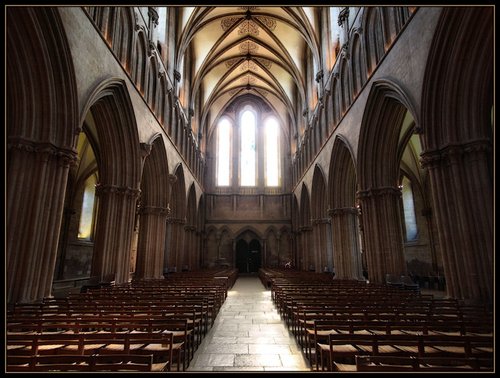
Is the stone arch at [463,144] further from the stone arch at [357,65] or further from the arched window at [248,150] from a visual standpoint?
the arched window at [248,150]

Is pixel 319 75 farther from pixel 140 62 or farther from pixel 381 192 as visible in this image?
pixel 140 62

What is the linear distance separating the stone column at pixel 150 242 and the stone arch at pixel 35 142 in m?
7.72

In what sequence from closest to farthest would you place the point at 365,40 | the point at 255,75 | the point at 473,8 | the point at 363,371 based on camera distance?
the point at 363,371, the point at 473,8, the point at 365,40, the point at 255,75

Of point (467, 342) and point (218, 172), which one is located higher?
point (218, 172)

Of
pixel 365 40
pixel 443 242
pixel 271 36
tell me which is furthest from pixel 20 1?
pixel 271 36

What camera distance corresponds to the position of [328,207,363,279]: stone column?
51.0 feet

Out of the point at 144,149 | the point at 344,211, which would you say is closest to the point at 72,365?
the point at 144,149

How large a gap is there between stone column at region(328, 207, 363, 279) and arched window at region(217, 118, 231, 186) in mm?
15274

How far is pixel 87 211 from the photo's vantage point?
21188mm

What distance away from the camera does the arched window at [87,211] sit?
20703mm

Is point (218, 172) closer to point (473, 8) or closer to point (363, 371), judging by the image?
point (473, 8)

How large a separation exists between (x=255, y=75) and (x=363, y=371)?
28.3m

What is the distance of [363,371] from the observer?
8.41 feet

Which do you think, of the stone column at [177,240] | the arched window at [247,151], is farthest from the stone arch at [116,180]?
the arched window at [247,151]
